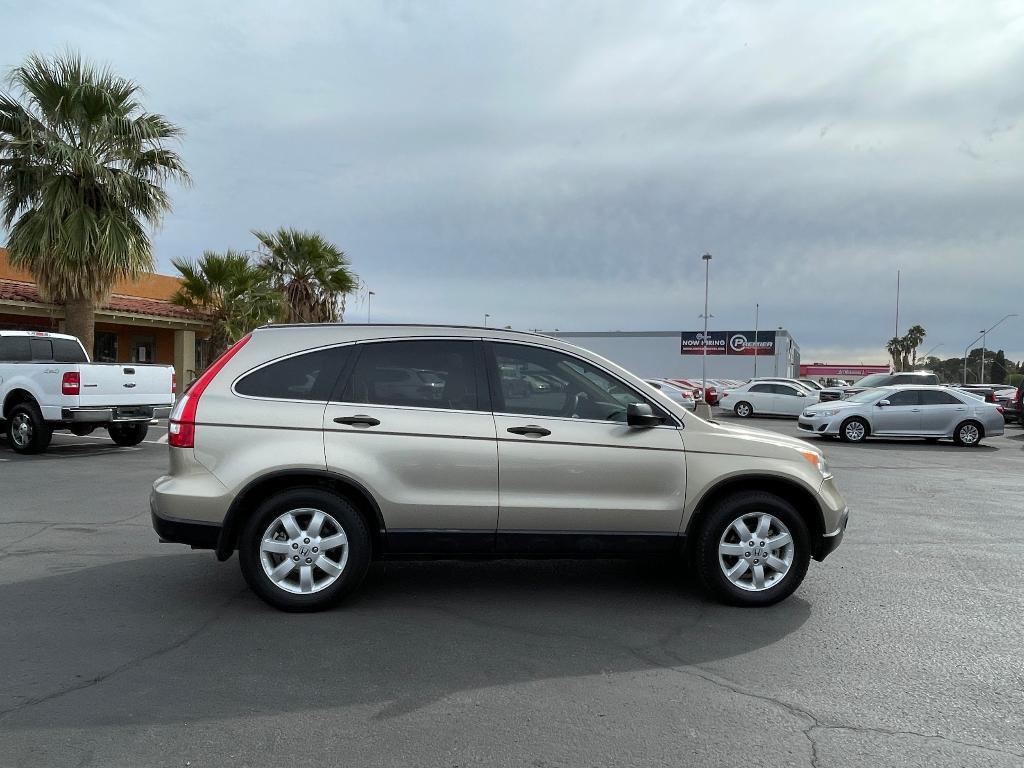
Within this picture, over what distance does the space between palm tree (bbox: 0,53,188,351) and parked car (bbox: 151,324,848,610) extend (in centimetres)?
1571

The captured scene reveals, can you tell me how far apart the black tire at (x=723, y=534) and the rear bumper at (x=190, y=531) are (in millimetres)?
3018

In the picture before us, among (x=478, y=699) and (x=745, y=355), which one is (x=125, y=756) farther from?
(x=745, y=355)

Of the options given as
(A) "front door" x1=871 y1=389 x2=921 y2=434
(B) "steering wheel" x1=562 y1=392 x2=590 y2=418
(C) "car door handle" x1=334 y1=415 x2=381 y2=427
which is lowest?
(A) "front door" x1=871 y1=389 x2=921 y2=434

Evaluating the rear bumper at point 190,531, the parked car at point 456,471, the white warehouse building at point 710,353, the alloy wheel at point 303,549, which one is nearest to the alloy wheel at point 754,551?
the parked car at point 456,471

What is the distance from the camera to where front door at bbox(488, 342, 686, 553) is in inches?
203

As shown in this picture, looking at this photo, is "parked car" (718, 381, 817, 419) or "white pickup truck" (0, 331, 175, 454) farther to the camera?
"parked car" (718, 381, 817, 419)

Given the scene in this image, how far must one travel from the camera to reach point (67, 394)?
41.9 feet

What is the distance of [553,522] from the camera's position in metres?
5.18

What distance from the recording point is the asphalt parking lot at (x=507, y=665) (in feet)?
11.3

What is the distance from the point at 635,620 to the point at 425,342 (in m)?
2.18

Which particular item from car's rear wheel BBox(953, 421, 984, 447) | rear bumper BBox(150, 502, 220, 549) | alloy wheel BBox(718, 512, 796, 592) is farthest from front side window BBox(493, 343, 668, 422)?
car's rear wheel BBox(953, 421, 984, 447)

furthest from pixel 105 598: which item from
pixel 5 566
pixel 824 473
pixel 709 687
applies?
pixel 824 473

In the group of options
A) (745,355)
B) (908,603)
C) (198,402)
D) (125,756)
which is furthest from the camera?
(745,355)

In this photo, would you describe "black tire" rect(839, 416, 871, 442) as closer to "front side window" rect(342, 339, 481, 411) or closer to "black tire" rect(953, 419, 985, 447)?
"black tire" rect(953, 419, 985, 447)
